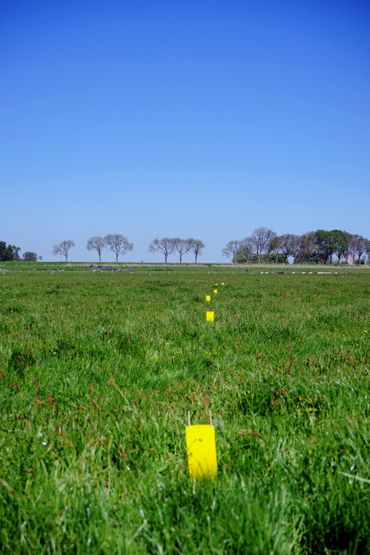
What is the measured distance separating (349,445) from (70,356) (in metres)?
3.79

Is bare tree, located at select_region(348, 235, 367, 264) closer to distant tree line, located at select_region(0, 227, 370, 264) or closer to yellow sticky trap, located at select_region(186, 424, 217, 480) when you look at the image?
distant tree line, located at select_region(0, 227, 370, 264)

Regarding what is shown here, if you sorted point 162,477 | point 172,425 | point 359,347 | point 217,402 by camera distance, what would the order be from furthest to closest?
point 359,347
point 217,402
point 172,425
point 162,477

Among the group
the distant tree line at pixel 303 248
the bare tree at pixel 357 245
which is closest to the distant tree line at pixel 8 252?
the distant tree line at pixel 303 248

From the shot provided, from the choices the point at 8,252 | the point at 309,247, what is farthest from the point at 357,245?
the point at 8,252

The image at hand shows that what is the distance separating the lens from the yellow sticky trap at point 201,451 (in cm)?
219

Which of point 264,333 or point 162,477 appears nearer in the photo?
point 162,477

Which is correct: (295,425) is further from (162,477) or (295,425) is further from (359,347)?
(359,347)

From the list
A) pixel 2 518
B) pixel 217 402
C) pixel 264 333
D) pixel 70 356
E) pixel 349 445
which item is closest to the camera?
pixel 2 518

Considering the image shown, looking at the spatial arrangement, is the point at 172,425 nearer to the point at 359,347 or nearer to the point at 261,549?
the point at 261,549

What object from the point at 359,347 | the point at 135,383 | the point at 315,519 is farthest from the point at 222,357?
the point at 315,519

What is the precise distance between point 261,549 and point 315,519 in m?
0.42

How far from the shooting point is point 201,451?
222cm

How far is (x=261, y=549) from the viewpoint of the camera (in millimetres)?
1692

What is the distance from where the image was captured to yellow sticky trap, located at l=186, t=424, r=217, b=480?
2.19m
